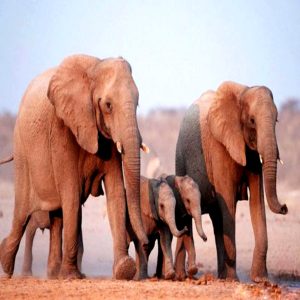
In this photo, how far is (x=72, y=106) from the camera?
1209 centimetres

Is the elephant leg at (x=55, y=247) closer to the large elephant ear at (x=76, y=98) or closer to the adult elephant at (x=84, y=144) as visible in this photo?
the adult elephant at (x=84, y=144)

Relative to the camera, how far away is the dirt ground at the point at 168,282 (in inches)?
408

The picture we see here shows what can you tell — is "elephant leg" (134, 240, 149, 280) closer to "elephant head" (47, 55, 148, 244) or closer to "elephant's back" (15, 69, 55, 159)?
"elephant head" (47, 55, 148, 244)

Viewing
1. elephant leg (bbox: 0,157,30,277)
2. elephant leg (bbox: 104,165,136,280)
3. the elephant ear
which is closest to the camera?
elephant leg (bbox: 104,165,136,280)

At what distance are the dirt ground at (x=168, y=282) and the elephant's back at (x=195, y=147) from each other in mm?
1083

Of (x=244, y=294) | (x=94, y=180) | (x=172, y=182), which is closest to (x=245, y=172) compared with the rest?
(x=172, y=182)

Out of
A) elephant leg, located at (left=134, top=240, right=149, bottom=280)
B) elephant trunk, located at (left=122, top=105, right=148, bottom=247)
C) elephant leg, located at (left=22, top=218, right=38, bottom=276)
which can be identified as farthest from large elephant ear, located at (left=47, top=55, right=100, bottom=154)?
elephant leg, located at (left=22, top=218, right=38, bottom=276)

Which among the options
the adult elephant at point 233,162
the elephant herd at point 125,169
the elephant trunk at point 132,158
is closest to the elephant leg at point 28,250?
the elephant herd at point 125,169

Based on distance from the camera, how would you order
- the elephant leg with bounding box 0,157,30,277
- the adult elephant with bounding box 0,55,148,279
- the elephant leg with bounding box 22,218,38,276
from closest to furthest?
the adult elephant with bounding box 0,55,148,279 → the elephant leg with bounding box 0,157,30,277 → the elephant leg with bounding box 22,218,38,276

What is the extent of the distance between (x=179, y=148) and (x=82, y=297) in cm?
522

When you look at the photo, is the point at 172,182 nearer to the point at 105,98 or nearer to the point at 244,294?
the point at 105,98

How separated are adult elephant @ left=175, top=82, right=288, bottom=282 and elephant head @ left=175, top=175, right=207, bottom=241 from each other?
51cm

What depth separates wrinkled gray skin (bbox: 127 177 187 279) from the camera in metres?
12.8

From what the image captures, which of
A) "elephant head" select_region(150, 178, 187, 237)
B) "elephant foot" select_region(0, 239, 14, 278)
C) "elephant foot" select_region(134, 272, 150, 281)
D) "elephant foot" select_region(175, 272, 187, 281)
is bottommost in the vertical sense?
"elephant foot" select_region(134, 272, 150, 281)
